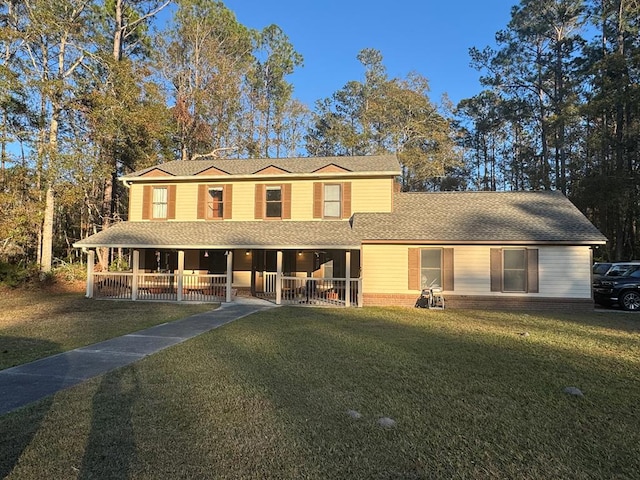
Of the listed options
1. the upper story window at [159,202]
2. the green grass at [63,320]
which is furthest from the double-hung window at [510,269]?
the upper story window at [159,202]

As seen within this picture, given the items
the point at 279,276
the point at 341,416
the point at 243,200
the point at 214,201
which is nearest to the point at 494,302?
the point at 279,276

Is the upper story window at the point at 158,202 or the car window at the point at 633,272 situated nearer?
the car window at the point at 633,272

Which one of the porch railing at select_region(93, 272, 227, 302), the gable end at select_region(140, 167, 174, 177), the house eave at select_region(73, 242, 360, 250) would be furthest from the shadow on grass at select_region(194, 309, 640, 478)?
the gable end at select_region(140, 167, 174, 177)

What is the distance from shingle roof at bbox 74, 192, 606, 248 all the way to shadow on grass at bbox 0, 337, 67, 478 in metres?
8.74

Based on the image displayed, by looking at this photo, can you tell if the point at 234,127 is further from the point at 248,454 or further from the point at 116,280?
the point at 248,454

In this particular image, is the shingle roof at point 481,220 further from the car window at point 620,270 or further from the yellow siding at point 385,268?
the car window at point 620,270

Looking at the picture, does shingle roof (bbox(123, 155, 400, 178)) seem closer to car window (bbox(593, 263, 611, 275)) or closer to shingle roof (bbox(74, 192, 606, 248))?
shingle roof (bbox(74, 192, 606, 248))

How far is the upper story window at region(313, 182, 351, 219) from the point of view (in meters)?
16.5

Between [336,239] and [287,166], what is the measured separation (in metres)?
5.13

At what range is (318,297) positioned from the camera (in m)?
15.8

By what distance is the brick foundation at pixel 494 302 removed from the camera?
13680 millimetres

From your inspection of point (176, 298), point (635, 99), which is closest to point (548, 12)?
point (635, 99)

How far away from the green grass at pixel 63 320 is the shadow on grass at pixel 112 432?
2403mm

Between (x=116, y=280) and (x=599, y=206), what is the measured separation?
2586cm
